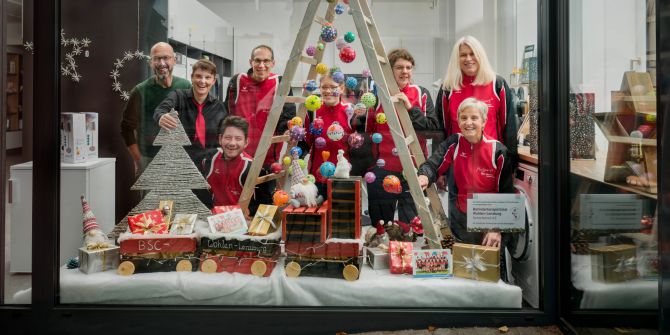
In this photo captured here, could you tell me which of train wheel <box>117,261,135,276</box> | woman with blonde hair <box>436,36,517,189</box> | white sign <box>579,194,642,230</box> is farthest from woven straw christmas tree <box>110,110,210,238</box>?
white sign <box>579,194,642,230</box>

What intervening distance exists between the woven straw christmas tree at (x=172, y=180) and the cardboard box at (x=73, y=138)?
29 centimetres

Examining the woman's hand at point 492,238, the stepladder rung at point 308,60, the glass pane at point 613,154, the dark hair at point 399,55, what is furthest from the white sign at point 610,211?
the stepladder rung at point 308,60

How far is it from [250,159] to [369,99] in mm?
645

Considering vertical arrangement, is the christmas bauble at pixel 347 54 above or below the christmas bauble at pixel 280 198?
above

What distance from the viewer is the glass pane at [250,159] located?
265cm

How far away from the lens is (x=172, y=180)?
276 centimetres

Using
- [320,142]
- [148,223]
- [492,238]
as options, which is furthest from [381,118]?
[148,223]

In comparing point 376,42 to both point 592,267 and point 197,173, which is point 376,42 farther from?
point 592,267

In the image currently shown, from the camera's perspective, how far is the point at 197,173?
109 inches

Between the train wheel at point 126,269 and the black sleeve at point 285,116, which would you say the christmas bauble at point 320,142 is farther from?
the train wheel at point 126,269

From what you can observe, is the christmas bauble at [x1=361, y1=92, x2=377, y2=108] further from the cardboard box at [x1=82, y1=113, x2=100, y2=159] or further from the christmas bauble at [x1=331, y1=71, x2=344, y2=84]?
the cardboard box at [x1=82, y1=113, x2=100, y2=159]

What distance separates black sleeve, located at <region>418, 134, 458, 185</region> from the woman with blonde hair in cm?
3

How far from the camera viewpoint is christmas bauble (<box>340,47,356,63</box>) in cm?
269

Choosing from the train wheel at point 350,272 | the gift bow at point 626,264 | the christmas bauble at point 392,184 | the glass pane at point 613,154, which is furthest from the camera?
the christmas bauble at point 392,184
